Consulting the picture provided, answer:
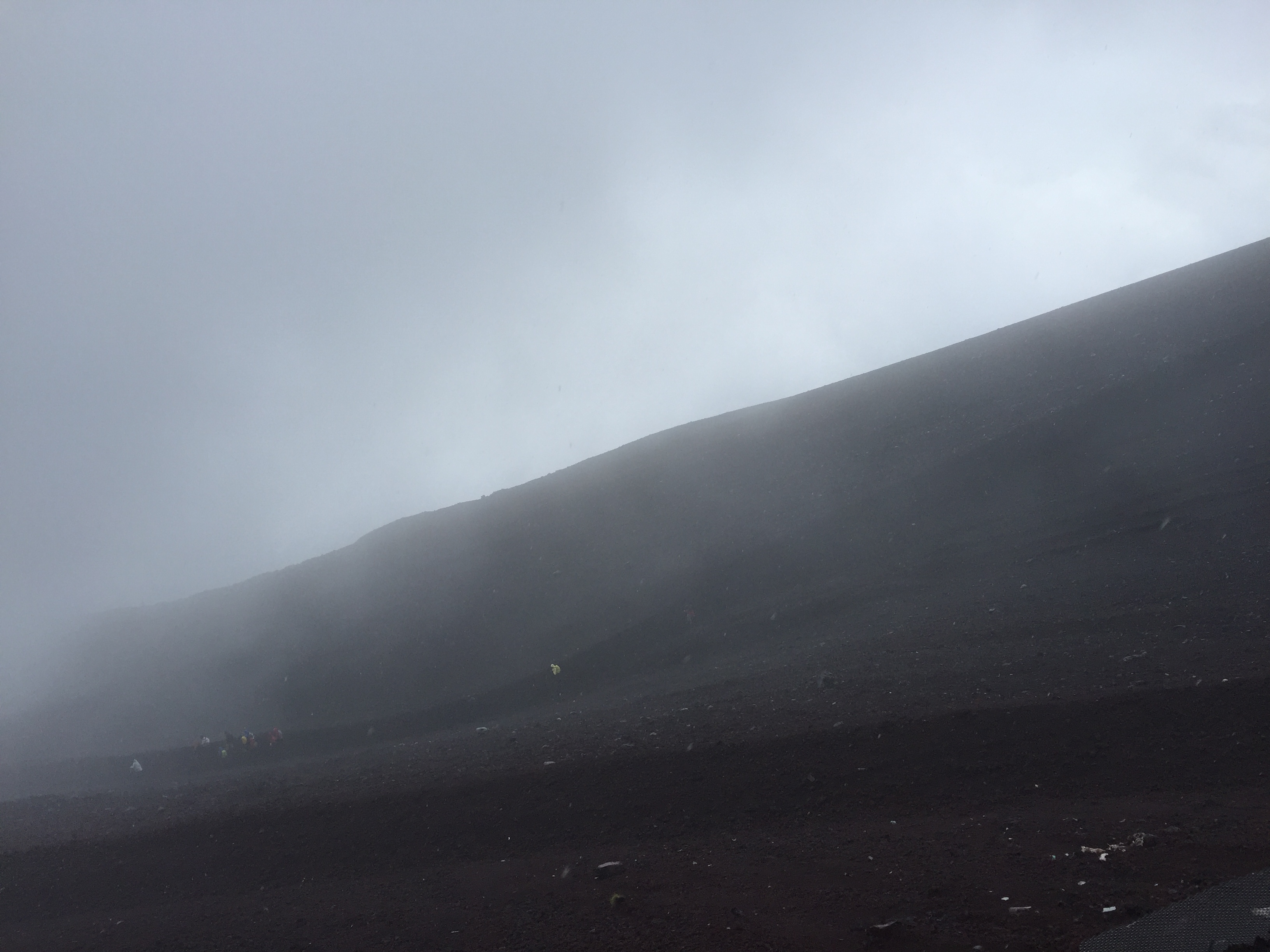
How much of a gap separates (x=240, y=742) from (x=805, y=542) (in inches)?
541

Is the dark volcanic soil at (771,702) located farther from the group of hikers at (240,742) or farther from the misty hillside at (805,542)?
the group of hikers at (240,742)

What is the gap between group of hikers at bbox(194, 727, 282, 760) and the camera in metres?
18.6

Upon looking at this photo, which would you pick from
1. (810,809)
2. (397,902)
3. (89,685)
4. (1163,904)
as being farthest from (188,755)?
(1163,904)

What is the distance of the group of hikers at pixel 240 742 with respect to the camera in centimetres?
1858

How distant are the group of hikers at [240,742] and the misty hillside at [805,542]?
4.22 feet

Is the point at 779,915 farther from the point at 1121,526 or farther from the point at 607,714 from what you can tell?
the point at 1121,526

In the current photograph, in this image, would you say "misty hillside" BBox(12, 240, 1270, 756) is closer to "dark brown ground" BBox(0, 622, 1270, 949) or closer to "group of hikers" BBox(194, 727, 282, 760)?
"group of hikers" BBox(194, 727, 282, 760)

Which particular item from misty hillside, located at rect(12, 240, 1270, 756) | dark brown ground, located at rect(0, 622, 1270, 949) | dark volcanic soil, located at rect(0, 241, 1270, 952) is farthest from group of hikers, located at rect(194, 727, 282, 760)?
dark brown ground, located at rect(0, 622, 1270, 949)

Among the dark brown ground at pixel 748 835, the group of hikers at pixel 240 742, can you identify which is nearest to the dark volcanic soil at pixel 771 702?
the dark brown ground at pixel 748 835

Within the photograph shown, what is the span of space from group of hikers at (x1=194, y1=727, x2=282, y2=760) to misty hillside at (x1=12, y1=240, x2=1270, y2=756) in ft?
4.22

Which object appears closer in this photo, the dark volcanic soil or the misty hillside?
the dark volcanic soil

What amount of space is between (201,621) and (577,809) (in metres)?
25.6

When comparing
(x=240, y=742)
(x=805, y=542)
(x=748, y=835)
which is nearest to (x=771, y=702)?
(x=748, y=835)

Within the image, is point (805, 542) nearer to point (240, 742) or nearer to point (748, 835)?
point (748, 835)
